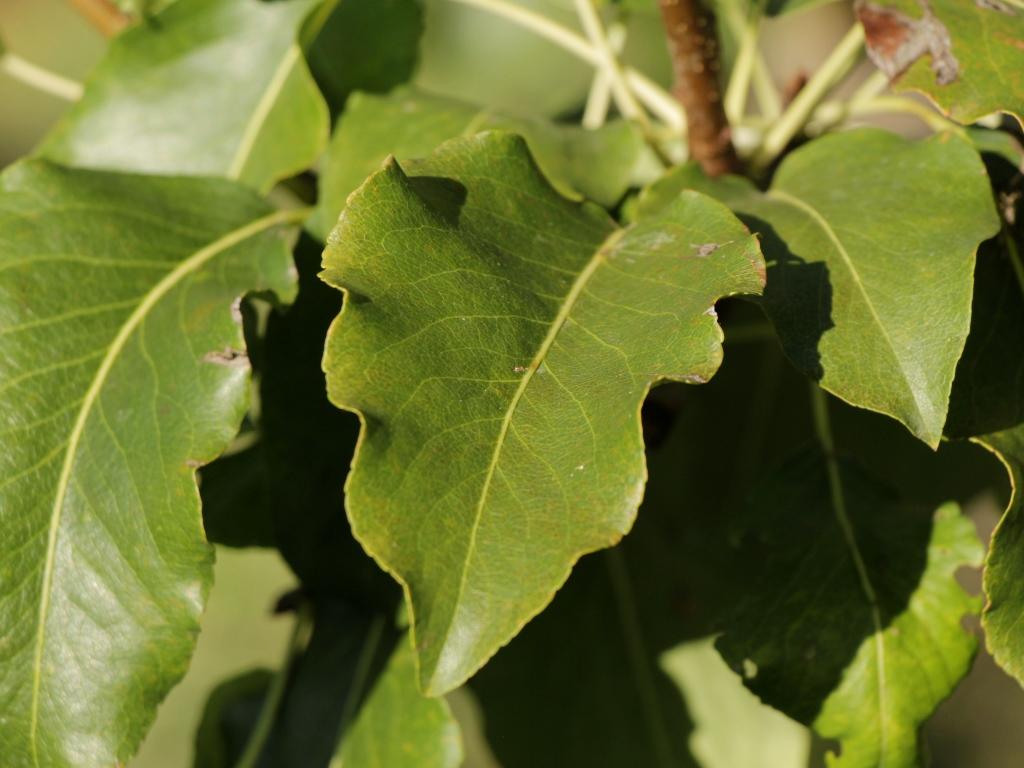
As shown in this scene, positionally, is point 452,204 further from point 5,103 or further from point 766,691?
point 5,103

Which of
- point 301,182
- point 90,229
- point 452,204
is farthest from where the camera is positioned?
point 301,182

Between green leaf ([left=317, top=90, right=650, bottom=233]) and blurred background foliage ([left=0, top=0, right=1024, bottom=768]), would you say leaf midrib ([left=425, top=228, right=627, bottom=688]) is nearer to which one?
green leaf ([left=317, top=90, right=650, bottom=233])

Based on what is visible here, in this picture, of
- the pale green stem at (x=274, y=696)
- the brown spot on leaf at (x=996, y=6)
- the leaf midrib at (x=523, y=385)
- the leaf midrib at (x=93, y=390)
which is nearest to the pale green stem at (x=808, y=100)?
the brown spot on leaf at (x=996, y=6)

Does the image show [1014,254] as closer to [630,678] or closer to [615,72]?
[615,72]

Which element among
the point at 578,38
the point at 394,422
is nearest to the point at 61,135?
the point at 578,38

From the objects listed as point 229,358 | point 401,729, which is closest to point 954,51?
point 229,358

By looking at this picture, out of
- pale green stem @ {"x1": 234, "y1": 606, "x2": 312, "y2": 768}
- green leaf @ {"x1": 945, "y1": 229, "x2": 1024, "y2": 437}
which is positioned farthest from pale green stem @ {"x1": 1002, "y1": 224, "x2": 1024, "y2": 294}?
pale green stem @ {"x1": 234, "y1": 606, "x2": 312, "y2": 768}

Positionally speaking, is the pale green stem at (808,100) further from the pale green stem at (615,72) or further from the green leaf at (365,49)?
the green leaf at (365,49)
